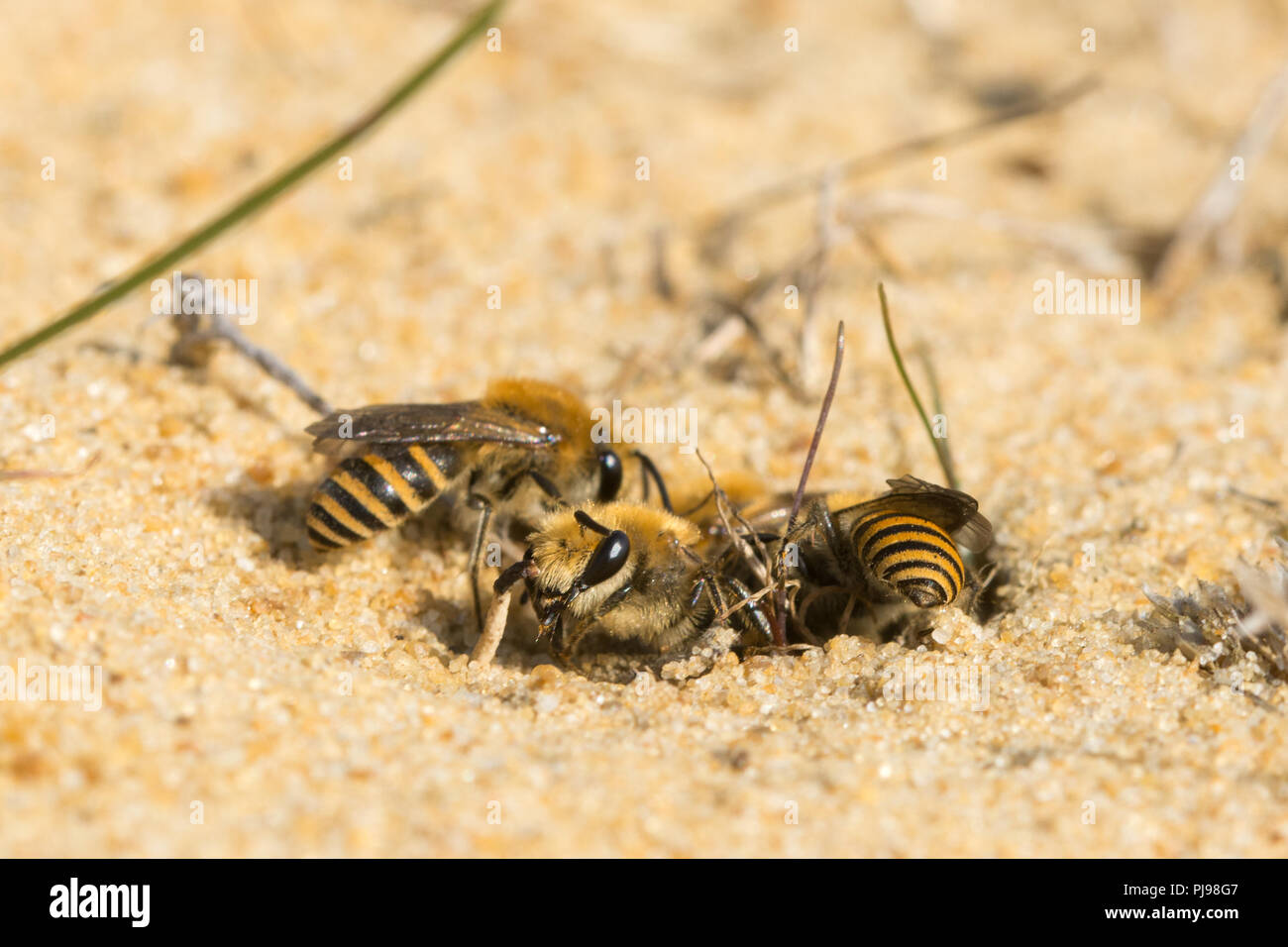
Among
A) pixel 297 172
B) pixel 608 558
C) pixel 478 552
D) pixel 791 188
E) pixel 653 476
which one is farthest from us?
pixel 791 188

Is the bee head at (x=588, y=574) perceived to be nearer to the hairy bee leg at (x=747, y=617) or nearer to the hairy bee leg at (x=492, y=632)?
the hairy bee leg at (x=492, y=632)

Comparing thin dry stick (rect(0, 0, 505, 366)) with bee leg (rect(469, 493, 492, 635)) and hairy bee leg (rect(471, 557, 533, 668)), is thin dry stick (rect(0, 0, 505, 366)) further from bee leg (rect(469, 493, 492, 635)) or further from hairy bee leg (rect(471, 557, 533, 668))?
bee leg (rect(469, 493, 492, 635))

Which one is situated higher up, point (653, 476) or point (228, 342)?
point (228, 342)

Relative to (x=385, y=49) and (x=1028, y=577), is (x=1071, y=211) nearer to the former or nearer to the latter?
(x=1028, y=577)

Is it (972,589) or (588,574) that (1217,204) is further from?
A: (588,574)

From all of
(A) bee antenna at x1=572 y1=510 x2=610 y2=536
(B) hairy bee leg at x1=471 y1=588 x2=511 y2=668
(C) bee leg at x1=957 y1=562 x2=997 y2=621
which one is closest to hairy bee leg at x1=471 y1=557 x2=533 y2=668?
(B) hairy bee leg at x1=471 y1=588 x2=511 y2=668

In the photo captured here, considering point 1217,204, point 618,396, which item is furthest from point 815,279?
point 1217,204

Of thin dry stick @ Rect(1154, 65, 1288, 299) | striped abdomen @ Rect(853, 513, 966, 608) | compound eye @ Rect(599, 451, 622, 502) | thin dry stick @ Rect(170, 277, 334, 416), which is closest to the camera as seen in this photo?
striped abdomen @ Rect(853, 513, 966, 608)

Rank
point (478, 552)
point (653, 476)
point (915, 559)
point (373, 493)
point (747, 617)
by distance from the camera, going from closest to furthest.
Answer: point (915, 559) < point (747, 617) < point (373, 493) < point (478, 552) < point (653, 476)
